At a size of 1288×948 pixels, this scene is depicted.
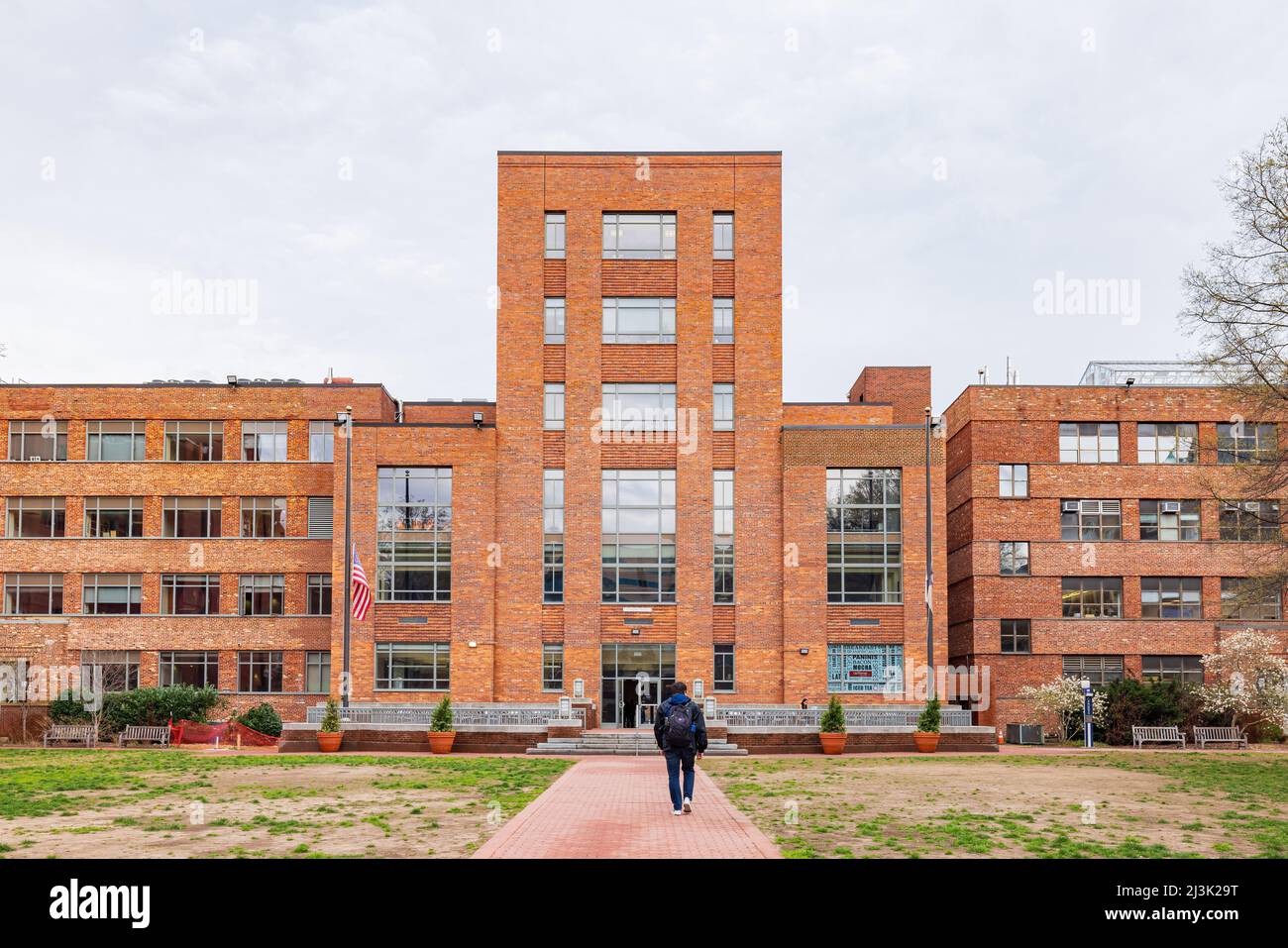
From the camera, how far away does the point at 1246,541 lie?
47.6 meters

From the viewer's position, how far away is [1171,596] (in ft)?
156

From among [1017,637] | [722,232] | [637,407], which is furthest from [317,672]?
[1017,637]

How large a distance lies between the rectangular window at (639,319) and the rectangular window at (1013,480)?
1453 centimetres

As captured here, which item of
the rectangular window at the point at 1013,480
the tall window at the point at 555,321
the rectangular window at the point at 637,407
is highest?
the tall window at the point at 555,321

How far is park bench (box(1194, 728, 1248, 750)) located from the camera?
3947cm

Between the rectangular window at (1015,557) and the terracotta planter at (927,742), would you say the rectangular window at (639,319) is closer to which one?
the rectangular window at (1015,557)

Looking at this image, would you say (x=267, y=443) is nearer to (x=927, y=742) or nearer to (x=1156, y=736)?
(x=927, y=742)

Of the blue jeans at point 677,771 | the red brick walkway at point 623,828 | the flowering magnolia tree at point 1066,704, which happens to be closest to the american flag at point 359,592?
the red brick walkway at point 623,828

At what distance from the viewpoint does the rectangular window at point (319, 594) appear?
158ft

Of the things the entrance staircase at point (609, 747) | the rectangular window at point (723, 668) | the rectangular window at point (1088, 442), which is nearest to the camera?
the entrance staircase at point (609, 747)

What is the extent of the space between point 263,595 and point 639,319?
19264 millimetres

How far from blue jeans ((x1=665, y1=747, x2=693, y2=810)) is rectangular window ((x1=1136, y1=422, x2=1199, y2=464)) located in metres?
36.9
